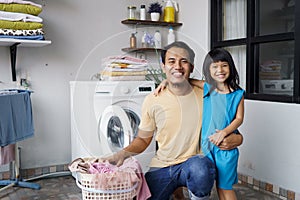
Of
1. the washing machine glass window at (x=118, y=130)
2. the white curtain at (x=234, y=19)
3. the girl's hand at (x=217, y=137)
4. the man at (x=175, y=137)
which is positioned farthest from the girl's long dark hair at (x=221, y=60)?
the white curtain at (x=234, y=19)

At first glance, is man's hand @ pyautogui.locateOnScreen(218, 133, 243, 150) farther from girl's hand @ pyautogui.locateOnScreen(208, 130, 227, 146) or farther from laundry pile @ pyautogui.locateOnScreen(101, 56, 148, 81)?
laundry pile @ pyautogui.locateOnScreen(101, 56, 148, 81)

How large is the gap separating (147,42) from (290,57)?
995mm

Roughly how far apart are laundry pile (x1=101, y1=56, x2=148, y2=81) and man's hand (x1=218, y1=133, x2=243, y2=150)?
546mm

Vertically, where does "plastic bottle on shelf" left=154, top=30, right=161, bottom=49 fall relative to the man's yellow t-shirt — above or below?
above

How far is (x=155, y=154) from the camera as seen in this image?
1.79 m

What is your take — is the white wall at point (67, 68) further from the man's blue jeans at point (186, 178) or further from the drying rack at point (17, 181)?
the man's blue jeans at point (186, 178)

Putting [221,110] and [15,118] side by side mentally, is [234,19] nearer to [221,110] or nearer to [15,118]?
[221,110]

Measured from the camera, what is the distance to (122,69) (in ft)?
5.66

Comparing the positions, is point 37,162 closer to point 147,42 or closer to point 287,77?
point 147,42

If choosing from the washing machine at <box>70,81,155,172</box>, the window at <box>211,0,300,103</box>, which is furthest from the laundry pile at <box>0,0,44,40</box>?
the window at <box>211,0,300,103</box>

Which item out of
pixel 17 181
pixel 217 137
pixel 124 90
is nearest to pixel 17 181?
pixel 17 181

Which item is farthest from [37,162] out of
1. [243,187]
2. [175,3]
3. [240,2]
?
[240,2]

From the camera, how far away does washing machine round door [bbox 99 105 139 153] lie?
167 cm

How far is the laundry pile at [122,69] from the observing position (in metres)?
1.72
